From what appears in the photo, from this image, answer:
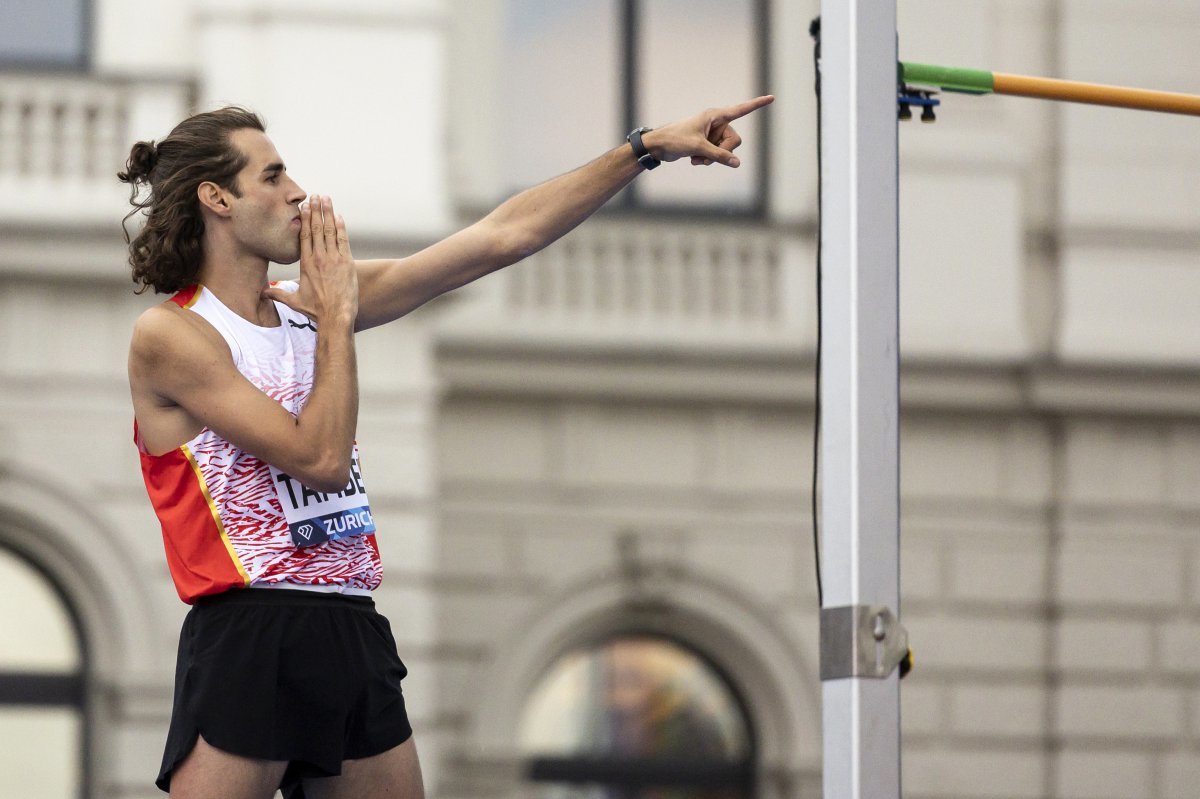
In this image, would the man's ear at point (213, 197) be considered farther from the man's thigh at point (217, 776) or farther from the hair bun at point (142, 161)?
the man's thigh at point (217, 776)

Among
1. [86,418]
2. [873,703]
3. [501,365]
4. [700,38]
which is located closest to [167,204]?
[873,703]

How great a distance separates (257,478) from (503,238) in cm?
72

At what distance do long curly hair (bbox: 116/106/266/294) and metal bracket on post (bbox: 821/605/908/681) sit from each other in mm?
1344

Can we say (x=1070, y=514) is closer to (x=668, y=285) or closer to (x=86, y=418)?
(x=668, y=285)

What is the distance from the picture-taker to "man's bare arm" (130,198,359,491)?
3.37 meters

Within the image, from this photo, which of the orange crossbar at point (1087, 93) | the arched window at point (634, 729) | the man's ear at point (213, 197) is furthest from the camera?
the arched window at point (634, 729)

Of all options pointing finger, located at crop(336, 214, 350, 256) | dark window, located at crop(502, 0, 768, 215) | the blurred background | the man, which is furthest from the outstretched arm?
dark window, located at crop(502, 0, 768, 215)

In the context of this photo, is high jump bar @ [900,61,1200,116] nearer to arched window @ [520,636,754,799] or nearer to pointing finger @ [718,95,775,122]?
pointing finger @ [718,95,775,122]

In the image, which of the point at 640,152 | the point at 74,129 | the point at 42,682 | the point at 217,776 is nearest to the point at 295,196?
the point at 640,152

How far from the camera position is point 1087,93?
15.8ft

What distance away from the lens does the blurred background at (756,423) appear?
11.0m

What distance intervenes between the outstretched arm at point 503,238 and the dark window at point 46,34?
7.31 m

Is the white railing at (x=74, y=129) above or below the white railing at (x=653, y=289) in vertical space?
above

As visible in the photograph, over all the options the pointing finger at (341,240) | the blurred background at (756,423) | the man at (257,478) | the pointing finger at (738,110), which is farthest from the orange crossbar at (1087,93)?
the blurred background at (756,423)
